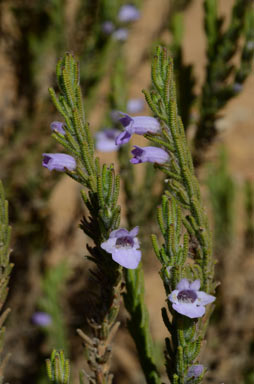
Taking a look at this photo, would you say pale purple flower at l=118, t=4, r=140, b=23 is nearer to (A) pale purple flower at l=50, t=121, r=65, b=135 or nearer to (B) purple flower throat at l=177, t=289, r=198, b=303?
(A) pale purple flower at l=50, t=121, r=65, b=135

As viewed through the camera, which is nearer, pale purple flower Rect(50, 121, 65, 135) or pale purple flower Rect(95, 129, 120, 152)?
Result: pale purple flower Rect(50, 121, 65, 135)

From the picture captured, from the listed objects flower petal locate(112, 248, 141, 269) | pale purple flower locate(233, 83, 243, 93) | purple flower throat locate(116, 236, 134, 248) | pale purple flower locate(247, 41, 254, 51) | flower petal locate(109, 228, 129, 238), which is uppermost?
pale purple flower locate(247, 41, 254, 51)

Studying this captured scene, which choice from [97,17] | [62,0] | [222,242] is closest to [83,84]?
[97,17]

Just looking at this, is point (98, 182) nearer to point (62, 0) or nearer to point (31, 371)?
point (31, 371)

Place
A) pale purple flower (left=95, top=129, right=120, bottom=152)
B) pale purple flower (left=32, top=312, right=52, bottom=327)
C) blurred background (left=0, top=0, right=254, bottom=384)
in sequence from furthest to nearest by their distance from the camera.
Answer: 1. pale purple flower (left=32, top=312, right=52, bottom=327)
2. blurred background (left=0, top=0, right=254, bottom=384)
3. pale purple flower (left=95, top=129, right=120, bottom=152)

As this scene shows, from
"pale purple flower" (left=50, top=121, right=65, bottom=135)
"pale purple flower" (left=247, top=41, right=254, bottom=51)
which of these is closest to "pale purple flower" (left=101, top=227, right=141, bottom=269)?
"pale purple flower" (left=50, top=121, right=65, bottom=135)

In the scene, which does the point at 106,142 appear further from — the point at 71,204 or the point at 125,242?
the point at 71,204
